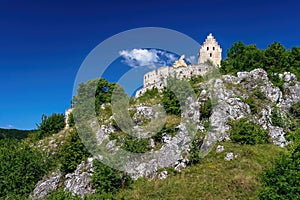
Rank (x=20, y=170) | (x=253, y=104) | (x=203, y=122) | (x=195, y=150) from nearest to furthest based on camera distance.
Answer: (x=195, y=150) < (x=20, y=170) < (x=203, y=122) < (x=253, y=104)

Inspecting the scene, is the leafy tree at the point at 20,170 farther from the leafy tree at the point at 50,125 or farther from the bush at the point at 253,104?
the bush at the point at 253,104

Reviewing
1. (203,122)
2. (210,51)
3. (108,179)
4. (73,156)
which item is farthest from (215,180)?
(210,51)

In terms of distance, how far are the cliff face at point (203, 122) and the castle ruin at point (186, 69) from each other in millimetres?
18636

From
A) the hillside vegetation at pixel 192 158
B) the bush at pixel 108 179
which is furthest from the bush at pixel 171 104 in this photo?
the bush at pixel 108 179

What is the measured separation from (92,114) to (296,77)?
34.7 metres

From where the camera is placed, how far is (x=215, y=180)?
2819cm

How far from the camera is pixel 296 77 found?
4834 centimetres

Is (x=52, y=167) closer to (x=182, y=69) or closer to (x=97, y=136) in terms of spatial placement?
(x=97, y=136)

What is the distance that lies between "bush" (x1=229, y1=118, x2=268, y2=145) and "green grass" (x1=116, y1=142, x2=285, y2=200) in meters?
1.53

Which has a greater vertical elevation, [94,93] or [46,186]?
[94,93]

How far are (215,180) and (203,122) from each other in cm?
1163

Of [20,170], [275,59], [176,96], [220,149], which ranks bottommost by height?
[20,170]

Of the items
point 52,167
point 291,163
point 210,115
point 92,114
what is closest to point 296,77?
point 210,115

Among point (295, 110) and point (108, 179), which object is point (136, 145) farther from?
point (295, 110)
